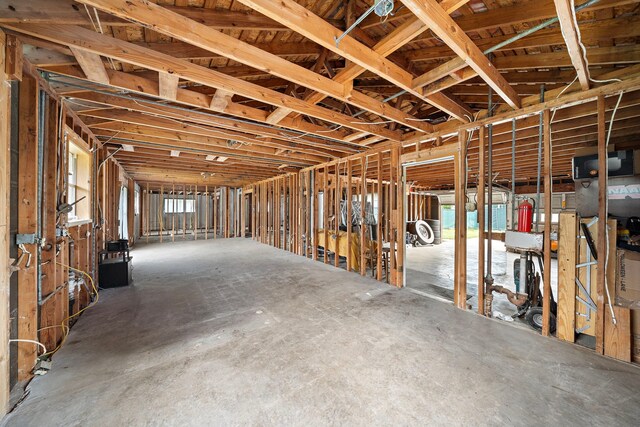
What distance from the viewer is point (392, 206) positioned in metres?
4.14

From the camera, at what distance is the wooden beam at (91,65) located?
1786 mm

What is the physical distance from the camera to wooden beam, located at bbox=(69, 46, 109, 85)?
179 cm

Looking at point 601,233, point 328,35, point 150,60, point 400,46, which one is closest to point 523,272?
point 601,233

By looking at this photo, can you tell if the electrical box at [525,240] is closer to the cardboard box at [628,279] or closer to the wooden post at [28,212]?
the cardboard box at [628,279]

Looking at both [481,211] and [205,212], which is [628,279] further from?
[205,212]

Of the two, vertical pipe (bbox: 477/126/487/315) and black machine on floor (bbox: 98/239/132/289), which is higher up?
vertical pipe (bbox: 477/126/487/315)

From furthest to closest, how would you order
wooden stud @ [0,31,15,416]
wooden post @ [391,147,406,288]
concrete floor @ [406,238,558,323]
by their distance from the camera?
wooden post @ [391,147,406,288], concrete floor @ [406,238,558,323], wooden stud @ [0,31,15,416]

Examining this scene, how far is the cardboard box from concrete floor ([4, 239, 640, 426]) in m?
0.54

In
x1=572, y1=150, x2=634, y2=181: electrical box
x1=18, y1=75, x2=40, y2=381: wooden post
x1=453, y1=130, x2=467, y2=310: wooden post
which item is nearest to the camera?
x1=18, y1=75, x2=40, y2=381: wooden post

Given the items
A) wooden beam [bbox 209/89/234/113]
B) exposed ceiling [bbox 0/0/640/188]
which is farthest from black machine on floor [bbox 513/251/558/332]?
wooden beam [bbox 209/89/234/113]

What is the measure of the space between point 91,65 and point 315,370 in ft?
9.96

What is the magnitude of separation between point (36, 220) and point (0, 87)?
0.94 meters

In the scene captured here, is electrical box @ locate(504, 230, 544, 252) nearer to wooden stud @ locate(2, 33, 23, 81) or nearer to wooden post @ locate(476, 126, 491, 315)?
wooden post @ locate(476, 126, 491, 315)

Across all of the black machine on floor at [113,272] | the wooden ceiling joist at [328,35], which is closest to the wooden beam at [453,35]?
the wooden ceiling joist at [328,35]
